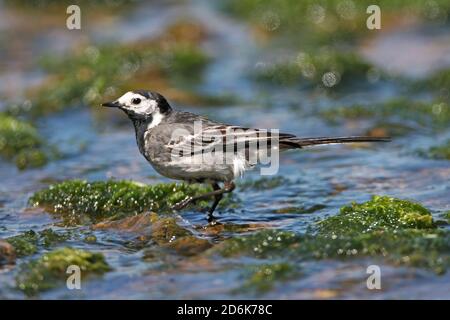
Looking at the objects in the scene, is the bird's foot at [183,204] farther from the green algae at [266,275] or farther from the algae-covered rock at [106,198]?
the green algae at [266,275]

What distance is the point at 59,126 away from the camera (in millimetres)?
12250

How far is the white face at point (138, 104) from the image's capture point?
27.7 feet

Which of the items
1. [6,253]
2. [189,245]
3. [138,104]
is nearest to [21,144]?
[138,104]

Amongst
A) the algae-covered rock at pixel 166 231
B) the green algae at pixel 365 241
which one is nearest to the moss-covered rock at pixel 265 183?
the green algae at pixel 365 241

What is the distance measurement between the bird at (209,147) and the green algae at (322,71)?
530cm

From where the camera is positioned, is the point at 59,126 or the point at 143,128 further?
the point at 59,126

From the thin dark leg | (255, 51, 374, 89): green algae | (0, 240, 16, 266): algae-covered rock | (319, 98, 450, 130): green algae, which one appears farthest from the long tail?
(255, 51, 374, 89): green algae

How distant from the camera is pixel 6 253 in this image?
7125mm

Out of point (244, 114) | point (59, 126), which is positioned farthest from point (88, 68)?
point (244, 114)

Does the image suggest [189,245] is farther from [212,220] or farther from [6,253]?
[6,253]

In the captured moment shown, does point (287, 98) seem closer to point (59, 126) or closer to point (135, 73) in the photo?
point (135, 73)
